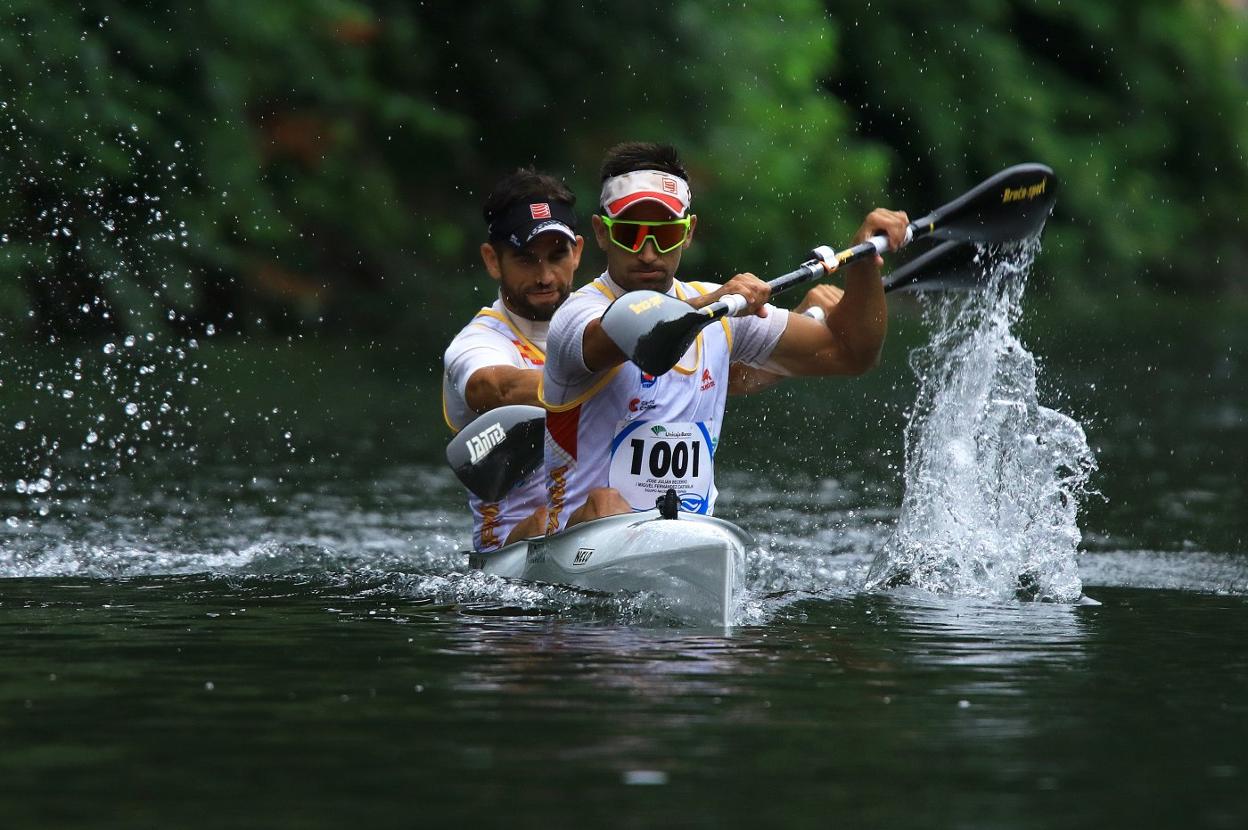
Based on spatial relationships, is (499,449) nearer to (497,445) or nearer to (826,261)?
(497,445)

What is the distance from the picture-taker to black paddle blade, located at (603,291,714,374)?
22.8 feet

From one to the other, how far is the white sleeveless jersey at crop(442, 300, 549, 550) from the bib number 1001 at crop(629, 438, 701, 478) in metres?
1.02

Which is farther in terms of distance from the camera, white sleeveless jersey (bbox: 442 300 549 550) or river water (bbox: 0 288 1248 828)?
white sleeveless jersey (bbox: 442 300 549 550)

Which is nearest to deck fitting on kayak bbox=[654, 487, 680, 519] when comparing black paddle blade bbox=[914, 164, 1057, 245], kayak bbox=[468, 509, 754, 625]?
kayak bbox=[468, 509, 754, 625]

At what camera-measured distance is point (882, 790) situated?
462 centimetres

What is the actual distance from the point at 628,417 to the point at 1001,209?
2.53 m

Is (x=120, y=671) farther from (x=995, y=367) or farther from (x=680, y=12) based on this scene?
(x=680, y=12)

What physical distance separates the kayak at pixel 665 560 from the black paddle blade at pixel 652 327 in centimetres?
60

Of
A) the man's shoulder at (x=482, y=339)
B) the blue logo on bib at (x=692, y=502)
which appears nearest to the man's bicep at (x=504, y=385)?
the man's shoulder at (x=482, y=339)

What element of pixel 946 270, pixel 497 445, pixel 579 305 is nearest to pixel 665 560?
pixel 579 305

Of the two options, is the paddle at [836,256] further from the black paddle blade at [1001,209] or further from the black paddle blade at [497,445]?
the black paddle blade at [497,445]

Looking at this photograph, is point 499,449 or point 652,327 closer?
point 652,327

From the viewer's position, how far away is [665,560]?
7.17 meters

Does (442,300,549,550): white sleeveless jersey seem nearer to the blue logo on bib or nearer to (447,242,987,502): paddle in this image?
(447,242,987,502): paddle
